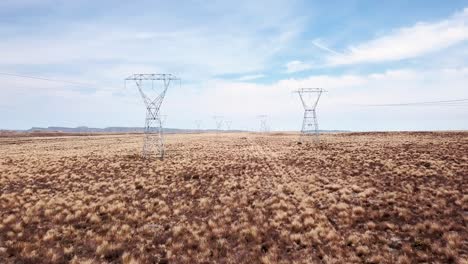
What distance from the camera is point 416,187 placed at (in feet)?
64.4

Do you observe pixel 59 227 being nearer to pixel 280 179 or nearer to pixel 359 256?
pixel 359 256

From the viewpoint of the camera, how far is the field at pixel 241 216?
11117 mm

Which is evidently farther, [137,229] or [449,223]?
[137,229]

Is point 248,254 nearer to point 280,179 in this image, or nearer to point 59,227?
point 59,227

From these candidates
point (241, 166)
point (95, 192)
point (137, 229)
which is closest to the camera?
point (137, 229)

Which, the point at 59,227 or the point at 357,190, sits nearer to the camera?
the point at 59,227

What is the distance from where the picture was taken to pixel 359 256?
10.7 metres

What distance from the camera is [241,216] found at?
15672 mm

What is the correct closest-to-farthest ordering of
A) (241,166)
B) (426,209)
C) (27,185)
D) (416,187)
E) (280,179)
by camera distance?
(426,209) → (416,187) → (27,185) → (280,179) → (241,166)

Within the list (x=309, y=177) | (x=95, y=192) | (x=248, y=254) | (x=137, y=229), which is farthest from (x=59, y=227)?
(x=309, y=177)

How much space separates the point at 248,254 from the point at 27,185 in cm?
2014

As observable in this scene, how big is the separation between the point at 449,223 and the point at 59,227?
16.9 meters

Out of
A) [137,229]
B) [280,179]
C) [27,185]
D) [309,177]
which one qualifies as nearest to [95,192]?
[27,185]

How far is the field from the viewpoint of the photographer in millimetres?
11117
